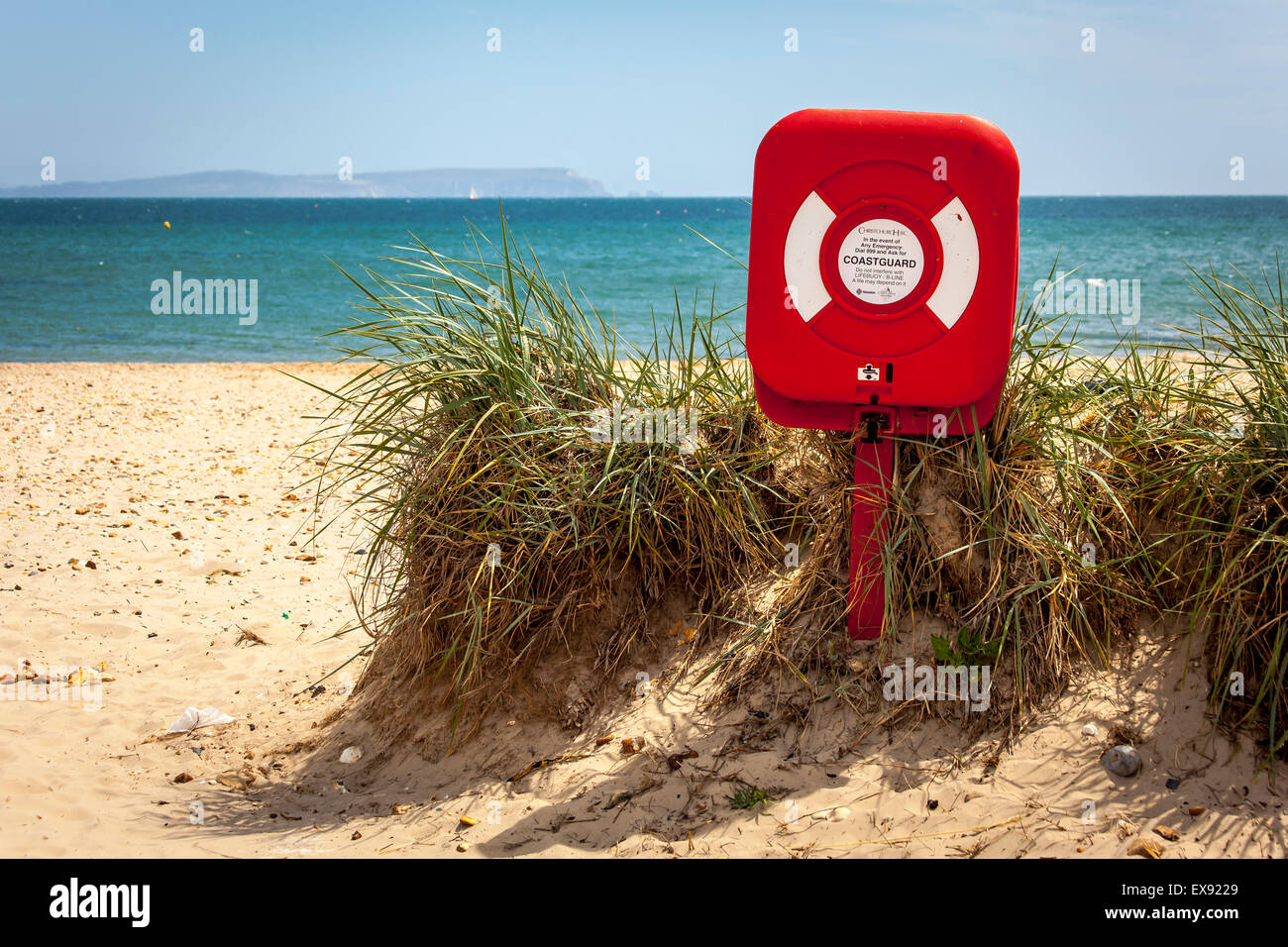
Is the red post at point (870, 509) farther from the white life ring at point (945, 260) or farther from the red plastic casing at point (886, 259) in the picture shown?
the white life ring at point (945, 260)

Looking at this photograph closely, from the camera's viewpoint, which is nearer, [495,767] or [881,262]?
[881,262]

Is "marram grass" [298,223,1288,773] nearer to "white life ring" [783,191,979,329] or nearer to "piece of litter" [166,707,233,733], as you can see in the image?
"white life ring" [783,191,979,329]

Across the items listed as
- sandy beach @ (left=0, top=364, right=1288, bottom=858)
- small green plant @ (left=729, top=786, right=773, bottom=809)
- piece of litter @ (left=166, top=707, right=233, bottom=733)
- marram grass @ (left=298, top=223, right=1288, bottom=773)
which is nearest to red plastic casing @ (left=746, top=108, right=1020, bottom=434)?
marram grass @ (left=298, top=223, right=1288, bottom=773)

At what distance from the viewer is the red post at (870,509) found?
283 centimetres

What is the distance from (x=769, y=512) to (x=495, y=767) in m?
1.32

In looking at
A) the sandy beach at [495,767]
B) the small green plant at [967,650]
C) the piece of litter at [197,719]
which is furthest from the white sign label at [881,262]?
the piece of litter at [197,719]

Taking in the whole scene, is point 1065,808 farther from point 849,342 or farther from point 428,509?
point 428,509

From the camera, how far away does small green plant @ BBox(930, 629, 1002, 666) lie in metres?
2.75

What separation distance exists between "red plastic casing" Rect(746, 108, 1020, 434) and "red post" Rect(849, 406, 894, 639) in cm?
13

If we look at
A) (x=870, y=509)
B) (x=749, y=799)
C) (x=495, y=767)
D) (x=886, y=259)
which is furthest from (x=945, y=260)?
(x=495, y=767)

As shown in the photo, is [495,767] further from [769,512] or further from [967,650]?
[967,650]

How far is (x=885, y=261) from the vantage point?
105 inches

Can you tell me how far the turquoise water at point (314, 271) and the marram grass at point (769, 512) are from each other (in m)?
0.55
